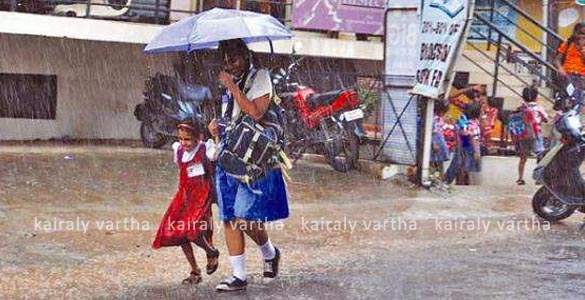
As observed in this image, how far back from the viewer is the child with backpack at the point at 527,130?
12141mm

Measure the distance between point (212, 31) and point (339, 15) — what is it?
9549 millimetres

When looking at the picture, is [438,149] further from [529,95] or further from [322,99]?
[529,95]

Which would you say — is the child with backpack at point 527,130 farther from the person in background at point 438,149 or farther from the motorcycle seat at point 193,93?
the motorcycle seat at point 193,93

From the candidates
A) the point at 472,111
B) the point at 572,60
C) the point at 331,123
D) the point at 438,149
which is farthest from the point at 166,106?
the point at 572,60

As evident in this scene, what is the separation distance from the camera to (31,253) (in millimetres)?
6852

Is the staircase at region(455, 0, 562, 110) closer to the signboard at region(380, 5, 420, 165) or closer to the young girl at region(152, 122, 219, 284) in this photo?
the signboard at region(380, 5, 420, 165)

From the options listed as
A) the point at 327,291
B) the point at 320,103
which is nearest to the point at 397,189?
the point at 320,103

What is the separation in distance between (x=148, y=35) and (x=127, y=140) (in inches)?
88.8

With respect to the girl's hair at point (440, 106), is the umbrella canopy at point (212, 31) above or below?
above

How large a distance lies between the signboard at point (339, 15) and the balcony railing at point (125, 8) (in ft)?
0.98

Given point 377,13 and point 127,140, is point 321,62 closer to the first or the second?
point 377,13

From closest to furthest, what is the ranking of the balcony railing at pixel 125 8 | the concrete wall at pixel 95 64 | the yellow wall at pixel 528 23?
the balcony railing at pixel 125 8, the concrete wall at pixel 95 64, the yellow wall at pixel 528 23

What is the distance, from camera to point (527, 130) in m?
12.3

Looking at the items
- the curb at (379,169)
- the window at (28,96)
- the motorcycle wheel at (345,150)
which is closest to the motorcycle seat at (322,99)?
the motorcycle wheel at (345,150)
